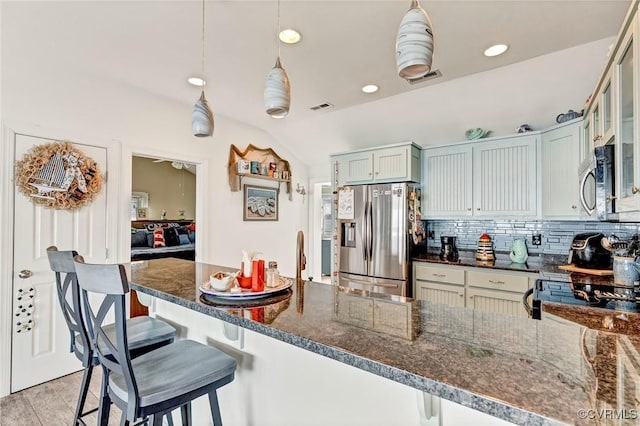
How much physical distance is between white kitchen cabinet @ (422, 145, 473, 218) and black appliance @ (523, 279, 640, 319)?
1.64 meters

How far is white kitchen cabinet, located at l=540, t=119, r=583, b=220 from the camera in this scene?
262cm

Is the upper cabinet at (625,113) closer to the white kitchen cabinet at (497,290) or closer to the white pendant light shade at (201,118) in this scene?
the white kitchen cabinet at (497,290)

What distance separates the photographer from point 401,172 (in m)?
3.52

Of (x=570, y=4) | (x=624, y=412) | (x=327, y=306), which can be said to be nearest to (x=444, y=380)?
(x=624, y=412)

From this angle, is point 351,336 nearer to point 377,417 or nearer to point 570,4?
point 377,417

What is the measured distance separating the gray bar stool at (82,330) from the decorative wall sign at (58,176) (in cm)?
134

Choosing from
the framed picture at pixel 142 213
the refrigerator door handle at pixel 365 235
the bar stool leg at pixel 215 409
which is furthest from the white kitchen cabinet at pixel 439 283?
the framed picture at pixel 142 213

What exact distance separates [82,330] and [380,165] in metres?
3.08

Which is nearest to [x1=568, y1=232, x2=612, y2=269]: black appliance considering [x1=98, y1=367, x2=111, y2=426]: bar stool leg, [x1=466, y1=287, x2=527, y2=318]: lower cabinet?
[x1=466, y1=287, x2=527, y2=318]: lower cabinet

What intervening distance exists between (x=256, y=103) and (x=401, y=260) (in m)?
2.32

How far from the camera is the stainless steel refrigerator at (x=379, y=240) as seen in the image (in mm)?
3369

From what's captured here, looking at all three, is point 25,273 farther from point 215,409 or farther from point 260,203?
point 260,203

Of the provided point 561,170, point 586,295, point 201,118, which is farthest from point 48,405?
point 561,170

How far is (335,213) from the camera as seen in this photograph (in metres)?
4.04
